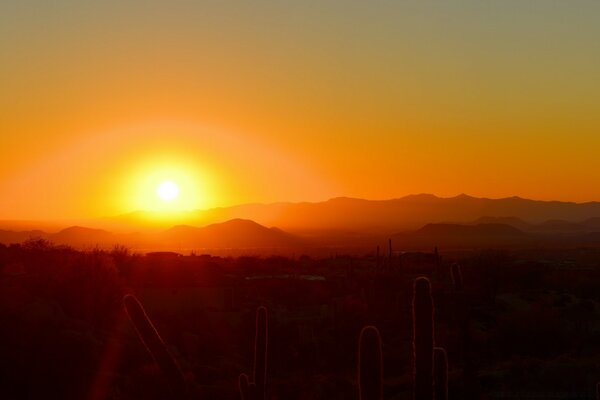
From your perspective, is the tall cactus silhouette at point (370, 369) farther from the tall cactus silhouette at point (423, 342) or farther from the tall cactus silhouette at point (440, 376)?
the tall cactus silhouette at point (440, 376)

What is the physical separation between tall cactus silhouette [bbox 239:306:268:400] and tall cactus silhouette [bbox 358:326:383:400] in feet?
10.9

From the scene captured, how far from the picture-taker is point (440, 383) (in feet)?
44.2

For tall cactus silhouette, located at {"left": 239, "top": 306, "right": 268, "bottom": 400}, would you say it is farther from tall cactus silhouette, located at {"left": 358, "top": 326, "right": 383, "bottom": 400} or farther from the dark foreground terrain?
the dark foreground terrain

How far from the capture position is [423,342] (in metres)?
10.8

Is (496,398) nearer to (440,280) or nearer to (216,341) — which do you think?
(216,341)

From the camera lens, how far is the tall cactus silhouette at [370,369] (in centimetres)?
1016

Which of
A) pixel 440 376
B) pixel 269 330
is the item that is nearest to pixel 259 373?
pixel 440 376

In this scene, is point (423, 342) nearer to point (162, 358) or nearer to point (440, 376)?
point (440, 376)

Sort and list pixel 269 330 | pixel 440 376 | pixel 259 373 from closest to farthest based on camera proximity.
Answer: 1. pixel 440 376
2. pixel 259 373
3. pixel 269 330

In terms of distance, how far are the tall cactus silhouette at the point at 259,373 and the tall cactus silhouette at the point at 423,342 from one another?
11.2 feet

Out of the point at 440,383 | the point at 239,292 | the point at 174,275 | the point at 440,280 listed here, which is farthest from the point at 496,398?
the point at 440,280

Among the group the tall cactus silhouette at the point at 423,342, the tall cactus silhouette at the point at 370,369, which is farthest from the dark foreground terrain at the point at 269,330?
the tall cactus silhouette at the point at 370,369

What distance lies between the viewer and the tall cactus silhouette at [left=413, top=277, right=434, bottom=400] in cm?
1049

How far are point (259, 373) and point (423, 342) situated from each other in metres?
4.20
